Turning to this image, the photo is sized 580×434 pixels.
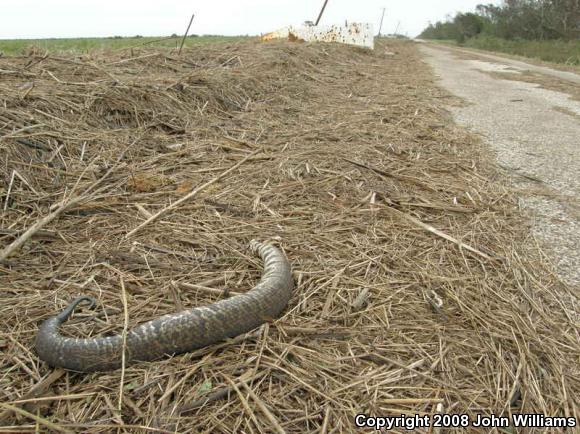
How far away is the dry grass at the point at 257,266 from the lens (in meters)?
1.86

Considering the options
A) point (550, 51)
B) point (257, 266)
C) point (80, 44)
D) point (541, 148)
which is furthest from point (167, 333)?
point (550, 51)

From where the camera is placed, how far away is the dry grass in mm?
1863

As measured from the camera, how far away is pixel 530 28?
147 feet

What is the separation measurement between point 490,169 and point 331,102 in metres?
3.35

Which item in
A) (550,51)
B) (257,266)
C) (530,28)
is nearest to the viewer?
(257,266)

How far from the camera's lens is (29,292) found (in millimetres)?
2418

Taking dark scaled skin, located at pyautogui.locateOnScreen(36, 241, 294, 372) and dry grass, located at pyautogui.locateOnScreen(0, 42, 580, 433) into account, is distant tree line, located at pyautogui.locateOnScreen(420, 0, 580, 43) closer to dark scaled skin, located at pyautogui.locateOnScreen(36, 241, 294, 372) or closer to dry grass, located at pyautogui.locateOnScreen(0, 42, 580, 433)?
dry grass, located at pyautogui.locateOnScreen(0, 42, 580, 433)

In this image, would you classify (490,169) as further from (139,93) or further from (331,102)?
(139,93)

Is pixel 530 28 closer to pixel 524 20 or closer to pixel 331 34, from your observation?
pixel 524 20

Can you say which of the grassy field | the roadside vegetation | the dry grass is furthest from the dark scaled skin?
the roadside vegetation

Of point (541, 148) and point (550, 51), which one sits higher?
point (550, 51)

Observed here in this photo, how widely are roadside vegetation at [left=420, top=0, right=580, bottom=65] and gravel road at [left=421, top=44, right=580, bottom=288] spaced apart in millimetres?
15182

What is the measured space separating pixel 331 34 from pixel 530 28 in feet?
115

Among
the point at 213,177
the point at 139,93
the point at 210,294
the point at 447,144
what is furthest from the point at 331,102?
the point at 210,294
